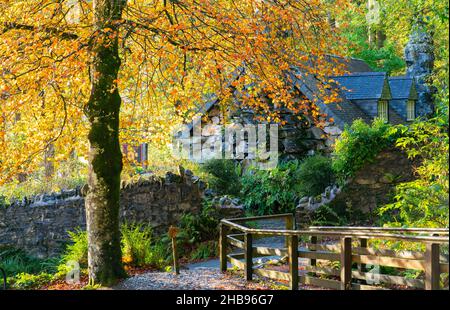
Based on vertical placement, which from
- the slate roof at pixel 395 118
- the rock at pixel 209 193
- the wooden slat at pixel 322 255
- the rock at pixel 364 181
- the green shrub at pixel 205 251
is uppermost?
the slate roof at pixel 395 118

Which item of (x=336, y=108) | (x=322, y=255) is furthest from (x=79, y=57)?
(x=336, y=108)

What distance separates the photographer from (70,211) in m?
15.9

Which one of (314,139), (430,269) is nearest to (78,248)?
(430,269)

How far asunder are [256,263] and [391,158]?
5.94 meters

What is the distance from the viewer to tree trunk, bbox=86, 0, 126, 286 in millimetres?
11242

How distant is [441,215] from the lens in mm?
10000

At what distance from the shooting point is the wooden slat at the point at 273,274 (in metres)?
10.4

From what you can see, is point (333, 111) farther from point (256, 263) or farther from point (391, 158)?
point (256, 263)

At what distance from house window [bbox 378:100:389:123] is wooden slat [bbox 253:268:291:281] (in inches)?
490

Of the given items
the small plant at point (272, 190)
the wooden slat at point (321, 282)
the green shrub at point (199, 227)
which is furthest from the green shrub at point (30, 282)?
the small plant at point (272, 190)

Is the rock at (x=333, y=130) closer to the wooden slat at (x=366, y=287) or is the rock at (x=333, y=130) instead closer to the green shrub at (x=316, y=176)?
the green shrub at (x=316, y=176)

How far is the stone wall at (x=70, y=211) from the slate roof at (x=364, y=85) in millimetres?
8197

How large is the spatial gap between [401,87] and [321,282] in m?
15.7
